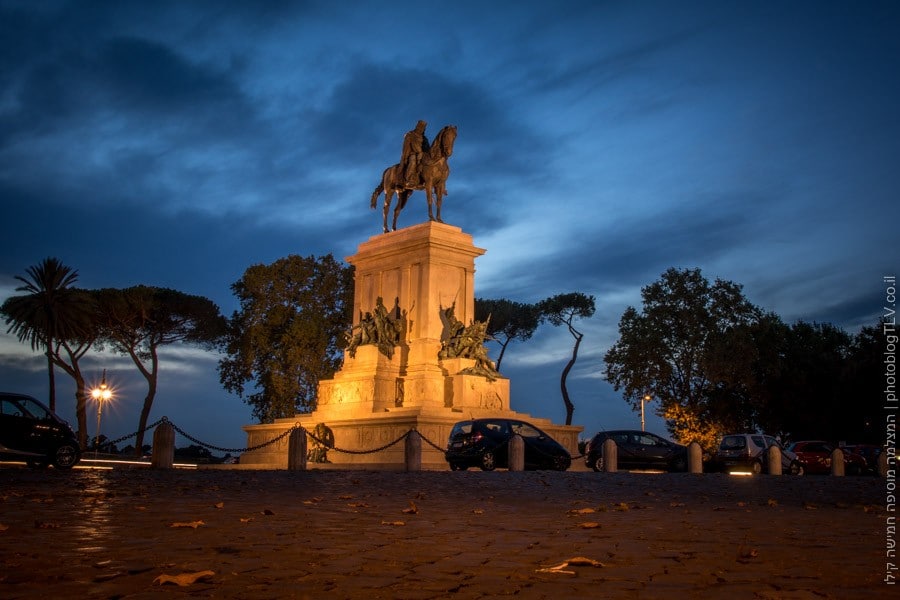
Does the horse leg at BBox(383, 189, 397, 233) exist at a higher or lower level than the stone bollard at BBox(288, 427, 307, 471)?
higher

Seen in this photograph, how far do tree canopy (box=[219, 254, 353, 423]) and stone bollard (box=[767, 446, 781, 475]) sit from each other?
1052 inches

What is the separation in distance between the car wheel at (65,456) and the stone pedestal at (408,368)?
32.1 ft

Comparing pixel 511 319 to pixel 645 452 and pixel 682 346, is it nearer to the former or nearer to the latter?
pixel 682 346

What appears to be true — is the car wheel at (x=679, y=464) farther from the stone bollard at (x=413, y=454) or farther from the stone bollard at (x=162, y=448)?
the stone bollard at (x=162, y=448)

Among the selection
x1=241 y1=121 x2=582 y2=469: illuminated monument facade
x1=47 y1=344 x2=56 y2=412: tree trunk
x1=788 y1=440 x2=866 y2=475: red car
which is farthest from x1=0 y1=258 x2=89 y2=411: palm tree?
x1=788 y1=440 x2=866 y2=475: red car

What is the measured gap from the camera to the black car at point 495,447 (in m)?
24.8

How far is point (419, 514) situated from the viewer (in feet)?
31.8

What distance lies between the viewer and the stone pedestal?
3272cm

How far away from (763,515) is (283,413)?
1657 inches

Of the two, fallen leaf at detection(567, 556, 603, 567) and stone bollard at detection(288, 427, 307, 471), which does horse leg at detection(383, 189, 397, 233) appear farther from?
fallen leaf at detection(567, 556, 603, 567)

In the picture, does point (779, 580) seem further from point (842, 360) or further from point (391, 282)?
point (842, 360)

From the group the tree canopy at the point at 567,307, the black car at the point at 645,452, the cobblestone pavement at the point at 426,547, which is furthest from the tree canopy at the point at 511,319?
the cobblestone pavement at the point at 426,547

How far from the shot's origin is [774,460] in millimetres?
29797

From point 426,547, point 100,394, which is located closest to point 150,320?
point 100,394
